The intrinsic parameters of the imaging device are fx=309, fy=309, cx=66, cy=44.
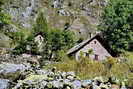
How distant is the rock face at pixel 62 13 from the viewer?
90.2 metres

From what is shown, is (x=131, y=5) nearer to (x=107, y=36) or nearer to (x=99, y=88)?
(x=107, y=36)

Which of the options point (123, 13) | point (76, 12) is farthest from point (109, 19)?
point (76, 12)

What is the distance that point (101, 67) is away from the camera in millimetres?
15609

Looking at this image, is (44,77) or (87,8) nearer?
(44,77)

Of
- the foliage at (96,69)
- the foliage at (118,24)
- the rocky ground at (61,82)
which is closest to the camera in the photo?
the rocky ground at (61,82)

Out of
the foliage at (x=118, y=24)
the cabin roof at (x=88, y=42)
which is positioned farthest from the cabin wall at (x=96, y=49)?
the foliage at (x=118, y=24)

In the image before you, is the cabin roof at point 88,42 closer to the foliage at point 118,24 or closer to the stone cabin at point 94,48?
the stone cabin at point 94,48

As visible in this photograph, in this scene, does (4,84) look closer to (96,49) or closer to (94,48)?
(94,48)

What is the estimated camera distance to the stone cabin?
45.8 metres

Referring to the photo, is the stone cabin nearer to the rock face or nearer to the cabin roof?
the cabin roof

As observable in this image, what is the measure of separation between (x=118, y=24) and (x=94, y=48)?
11.7 m

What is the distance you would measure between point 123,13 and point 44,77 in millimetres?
46072

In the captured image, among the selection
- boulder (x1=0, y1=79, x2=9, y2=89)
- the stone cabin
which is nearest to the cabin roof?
the stone cabin

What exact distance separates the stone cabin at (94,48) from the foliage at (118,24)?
516 cm
